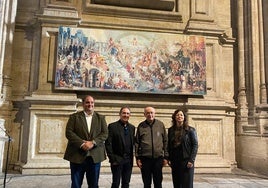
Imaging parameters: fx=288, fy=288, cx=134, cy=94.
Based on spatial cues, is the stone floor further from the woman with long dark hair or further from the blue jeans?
the woman with long dark hair

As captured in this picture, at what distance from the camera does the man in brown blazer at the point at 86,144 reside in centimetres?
Result: 353

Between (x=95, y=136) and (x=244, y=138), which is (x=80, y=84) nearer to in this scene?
(x=95, y=136)

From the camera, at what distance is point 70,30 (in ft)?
23.1

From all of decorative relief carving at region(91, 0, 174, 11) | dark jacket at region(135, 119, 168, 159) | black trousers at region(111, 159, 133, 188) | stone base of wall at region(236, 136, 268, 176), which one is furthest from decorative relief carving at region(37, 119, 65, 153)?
stone base of wall at region(236, 136, 268, 176)

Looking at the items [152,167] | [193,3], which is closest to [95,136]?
[152,167]

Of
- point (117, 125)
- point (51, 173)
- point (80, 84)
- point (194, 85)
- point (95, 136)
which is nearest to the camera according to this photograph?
point (95, 136)

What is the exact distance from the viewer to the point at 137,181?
5.70 meters

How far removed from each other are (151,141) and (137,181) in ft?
7.32

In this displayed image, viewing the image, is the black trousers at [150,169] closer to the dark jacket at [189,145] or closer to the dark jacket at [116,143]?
the dark jacket at [116,143]

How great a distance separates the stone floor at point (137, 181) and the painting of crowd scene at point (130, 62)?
2092mm

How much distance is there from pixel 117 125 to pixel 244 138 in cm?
494

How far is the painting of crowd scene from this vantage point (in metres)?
6.95

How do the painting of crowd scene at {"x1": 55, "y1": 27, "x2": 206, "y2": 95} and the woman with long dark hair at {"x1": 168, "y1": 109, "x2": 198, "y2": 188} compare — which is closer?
the woman with long dark hair at {"x1": 168, "y1": 109, "x2": 198, "y2": 188}

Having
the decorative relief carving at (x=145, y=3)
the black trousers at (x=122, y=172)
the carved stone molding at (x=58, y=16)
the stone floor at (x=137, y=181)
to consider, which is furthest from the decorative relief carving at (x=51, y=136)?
the decorative relief carving at (x=145, y=3)
